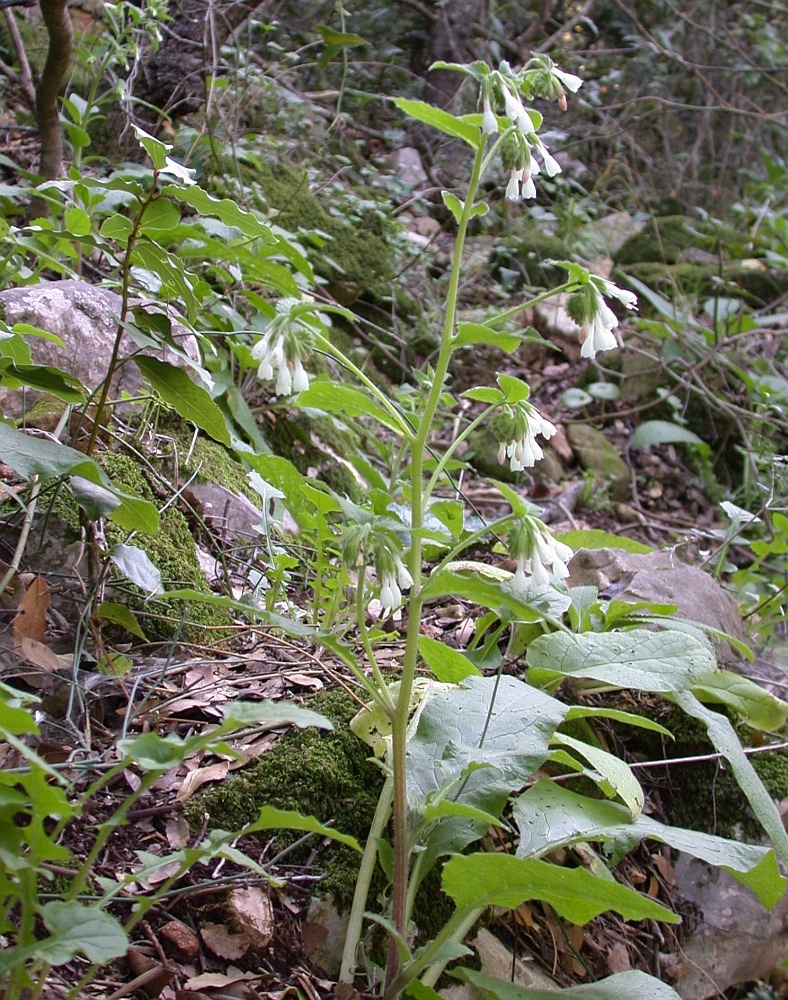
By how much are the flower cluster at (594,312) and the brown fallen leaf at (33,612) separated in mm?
1179

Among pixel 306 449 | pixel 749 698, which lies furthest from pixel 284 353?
pixel 306 449

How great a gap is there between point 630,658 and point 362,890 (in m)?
0.71

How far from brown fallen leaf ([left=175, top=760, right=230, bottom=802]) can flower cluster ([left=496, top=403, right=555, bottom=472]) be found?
824 mm

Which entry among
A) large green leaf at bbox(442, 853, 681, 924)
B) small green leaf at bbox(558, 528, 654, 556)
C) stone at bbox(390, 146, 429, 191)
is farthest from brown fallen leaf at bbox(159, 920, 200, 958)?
stone at bbox(390, 146, 429, 191)

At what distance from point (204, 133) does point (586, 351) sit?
117 inches

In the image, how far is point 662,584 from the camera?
2434mm

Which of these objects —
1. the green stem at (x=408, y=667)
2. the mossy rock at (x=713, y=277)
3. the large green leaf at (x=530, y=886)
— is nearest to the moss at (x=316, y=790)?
the green stem at (x=408, y=667)

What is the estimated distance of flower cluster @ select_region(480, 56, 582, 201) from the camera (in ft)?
4.42

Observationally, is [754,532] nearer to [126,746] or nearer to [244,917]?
[244,917]

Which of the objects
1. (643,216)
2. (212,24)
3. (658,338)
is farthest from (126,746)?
(643,216)

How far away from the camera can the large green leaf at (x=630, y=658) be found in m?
1.70

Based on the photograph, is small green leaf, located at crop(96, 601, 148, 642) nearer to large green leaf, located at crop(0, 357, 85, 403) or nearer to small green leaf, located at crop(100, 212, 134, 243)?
large green leaf, located at crop(0, 357, 85, 403)

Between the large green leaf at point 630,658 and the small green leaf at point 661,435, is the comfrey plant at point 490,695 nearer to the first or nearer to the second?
the large green leaf at point 630,658

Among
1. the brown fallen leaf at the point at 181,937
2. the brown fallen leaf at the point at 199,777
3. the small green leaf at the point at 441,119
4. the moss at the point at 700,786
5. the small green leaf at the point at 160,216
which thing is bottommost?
the moss at the point at 700,786
